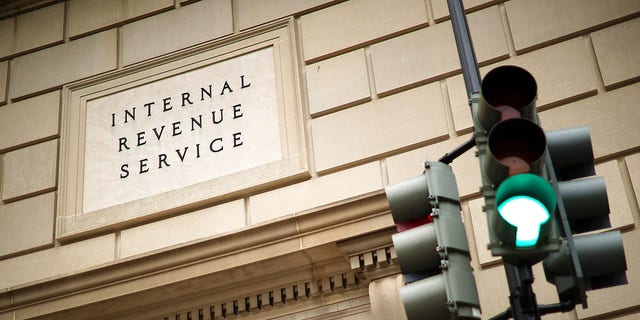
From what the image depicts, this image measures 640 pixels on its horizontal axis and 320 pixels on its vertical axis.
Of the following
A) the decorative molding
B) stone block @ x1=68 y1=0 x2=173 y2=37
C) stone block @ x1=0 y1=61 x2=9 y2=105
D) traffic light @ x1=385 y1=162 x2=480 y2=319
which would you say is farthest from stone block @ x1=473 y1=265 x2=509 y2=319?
stone block @ x1=0 y1=61 x2=9 y2=105

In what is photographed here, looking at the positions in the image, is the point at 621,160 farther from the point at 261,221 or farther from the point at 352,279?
the point at 261,221

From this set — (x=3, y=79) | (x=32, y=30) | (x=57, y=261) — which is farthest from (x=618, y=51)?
(x=3, y=79)

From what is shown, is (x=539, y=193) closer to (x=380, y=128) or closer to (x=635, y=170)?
(x=635, y=170)

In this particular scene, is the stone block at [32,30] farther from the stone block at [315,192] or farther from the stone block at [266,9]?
the stone block at [315,192]

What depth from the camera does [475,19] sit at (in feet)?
34.7

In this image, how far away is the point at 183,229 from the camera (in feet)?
34.9

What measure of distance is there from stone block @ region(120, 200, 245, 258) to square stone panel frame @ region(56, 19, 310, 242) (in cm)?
9

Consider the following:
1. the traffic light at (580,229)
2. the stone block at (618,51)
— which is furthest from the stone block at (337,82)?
the traffic light at (580,229)

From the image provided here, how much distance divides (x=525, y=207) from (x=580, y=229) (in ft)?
2.07

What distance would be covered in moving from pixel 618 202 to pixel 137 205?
516 centimetres

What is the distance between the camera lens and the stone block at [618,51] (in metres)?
9.70

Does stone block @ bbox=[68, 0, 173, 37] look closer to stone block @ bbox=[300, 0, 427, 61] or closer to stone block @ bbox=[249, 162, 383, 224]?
stone block @ bbox=[300, 0, 427, 61]

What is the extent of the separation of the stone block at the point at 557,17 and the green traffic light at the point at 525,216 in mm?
5388

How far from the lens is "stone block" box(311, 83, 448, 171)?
10.2m
